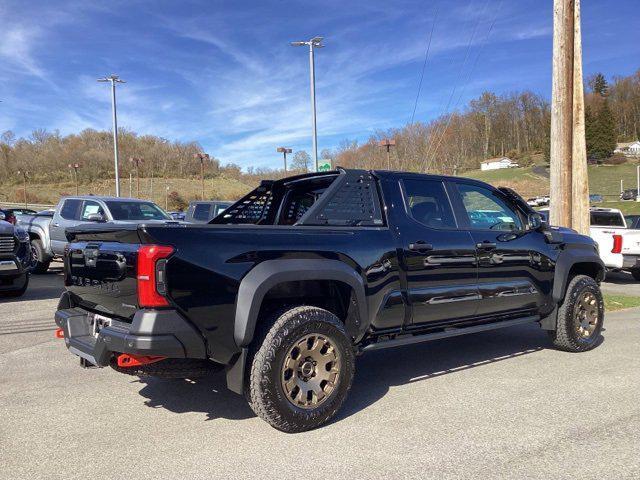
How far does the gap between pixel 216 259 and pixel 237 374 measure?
778mm

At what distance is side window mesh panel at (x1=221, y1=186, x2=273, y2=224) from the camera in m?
5.59

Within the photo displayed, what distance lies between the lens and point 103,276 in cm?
374

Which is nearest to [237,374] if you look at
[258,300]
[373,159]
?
[258,300]

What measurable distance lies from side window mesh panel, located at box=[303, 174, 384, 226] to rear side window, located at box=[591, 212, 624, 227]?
11.6 m

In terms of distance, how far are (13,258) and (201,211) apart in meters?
7.22

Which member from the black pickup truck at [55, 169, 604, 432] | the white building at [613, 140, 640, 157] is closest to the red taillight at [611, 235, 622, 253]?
the black pickup truck at [55, 169, 604, 432]

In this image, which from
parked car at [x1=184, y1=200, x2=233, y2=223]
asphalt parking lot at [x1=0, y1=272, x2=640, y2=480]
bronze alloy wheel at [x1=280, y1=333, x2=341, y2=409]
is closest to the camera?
asphalt parking lot at [x1=0, y1=272, x2=640, y2=480]

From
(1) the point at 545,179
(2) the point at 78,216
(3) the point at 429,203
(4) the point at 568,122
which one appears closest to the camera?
(3) the point at 429,203

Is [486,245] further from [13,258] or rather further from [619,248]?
[619,248]

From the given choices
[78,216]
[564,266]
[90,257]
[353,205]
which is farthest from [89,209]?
[564,266]

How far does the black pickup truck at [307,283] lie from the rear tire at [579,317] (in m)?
0.28

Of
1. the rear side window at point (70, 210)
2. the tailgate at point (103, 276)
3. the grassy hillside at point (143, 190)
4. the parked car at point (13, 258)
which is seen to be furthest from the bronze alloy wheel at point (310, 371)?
the grassy hillside at point (143, 190)

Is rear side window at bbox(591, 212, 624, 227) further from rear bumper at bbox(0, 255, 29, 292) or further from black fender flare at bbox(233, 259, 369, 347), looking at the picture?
rear bumper at bbox(0, 255, 29, 292)

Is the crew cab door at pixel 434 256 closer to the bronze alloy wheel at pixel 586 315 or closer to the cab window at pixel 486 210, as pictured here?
the cab window at pixel 486 210
